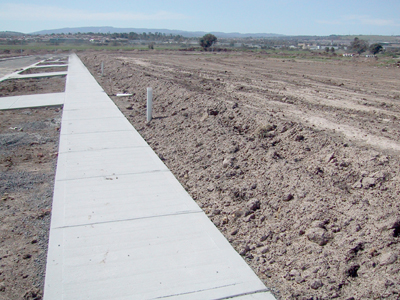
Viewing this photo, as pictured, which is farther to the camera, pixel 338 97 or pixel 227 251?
pixel 338 97

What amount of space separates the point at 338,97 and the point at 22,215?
1301cm

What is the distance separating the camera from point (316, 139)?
7.70m

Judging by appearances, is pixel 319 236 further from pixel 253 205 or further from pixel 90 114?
pixel 90 114

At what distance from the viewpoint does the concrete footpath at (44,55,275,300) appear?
13.4 feet

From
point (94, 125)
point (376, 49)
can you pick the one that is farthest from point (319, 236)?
point (376, 49)

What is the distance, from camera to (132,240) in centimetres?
495

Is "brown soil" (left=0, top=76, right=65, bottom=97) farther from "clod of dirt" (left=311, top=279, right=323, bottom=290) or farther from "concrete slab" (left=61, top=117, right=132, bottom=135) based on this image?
"clod of dirt" (left=311, top=279, right=323, bottom=290)

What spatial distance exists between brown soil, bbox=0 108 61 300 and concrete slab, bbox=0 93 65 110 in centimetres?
314

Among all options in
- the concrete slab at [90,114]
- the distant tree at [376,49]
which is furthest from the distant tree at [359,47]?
the concrete slab at [90,114]

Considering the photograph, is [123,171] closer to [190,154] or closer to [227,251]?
[190,154]

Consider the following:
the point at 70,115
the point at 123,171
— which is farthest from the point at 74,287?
the point at 70,115

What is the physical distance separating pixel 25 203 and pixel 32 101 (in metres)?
10.5

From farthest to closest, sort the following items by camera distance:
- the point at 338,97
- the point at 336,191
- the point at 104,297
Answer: the point at 338,97, the point at 336,191, the point at 104,297

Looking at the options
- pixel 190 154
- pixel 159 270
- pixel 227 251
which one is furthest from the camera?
pixel 190 154
